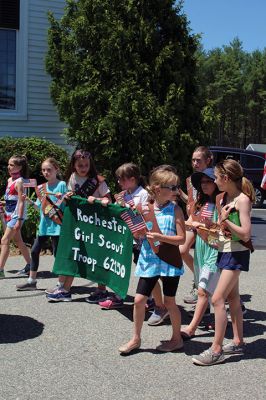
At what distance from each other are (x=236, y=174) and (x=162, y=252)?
92 cm

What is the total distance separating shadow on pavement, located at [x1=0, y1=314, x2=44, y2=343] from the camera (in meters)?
4.87

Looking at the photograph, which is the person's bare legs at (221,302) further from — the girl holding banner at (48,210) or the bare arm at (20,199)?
the bare arm at (20,199)

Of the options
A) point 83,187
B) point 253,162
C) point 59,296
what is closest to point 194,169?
point 83,187

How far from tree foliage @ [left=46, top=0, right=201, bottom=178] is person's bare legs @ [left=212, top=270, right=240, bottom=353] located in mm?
6743

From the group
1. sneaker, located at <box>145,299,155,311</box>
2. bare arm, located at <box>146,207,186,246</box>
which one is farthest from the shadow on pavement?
bare arm, located at <box>146,207,186,246</box>

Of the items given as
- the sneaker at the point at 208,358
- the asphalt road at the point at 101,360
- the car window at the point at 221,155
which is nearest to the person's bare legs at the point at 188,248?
the asphalt road at the point at 101,360

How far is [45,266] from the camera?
26.3ft

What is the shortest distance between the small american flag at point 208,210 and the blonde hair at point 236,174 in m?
0.67

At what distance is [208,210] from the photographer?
199 inches

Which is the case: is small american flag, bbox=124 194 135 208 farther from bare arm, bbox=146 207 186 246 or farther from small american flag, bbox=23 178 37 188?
small american flag, bbox=23 178 37 188

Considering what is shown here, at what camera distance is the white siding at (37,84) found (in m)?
12.9

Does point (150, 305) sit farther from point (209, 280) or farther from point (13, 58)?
point (13, 58)

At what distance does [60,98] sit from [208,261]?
781cm

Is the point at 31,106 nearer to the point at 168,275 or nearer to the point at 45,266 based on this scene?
the point at 45,266
